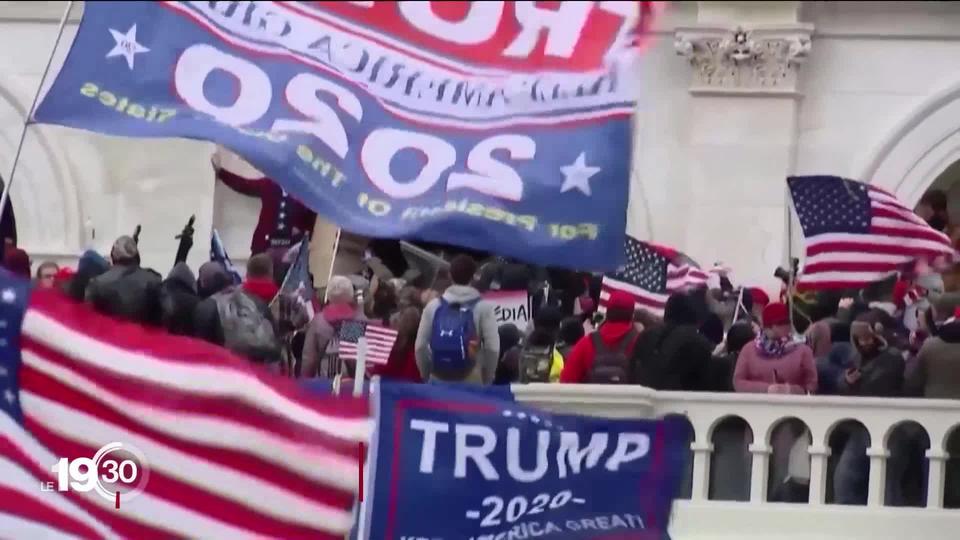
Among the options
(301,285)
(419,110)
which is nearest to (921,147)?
(301,285)

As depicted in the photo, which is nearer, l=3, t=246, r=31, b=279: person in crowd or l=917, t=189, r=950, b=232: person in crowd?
l=3, t=246, r=31, b=279: person in crowd

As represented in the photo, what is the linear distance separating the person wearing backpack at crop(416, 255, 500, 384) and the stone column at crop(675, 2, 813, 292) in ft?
22.9

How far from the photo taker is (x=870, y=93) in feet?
84.1

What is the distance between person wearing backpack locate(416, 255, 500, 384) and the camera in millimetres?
18375

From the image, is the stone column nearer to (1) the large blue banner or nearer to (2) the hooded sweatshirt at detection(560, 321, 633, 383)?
(2) the hooded sweatshirt at detection(560, 321, 633, 383)

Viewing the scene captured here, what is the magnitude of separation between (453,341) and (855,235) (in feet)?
10.8

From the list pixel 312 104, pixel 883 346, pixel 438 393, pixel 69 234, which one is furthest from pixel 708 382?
pixel 69 234

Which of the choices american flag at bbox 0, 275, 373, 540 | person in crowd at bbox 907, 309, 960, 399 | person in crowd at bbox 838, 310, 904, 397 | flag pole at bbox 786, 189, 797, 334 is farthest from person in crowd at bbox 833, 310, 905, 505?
american flag at bbox 0, 275, 373, 540

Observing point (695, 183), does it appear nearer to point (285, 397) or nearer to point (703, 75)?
point (703, 75)

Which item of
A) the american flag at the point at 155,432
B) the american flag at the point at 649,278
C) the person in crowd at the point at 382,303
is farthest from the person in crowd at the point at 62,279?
the american flag at the point at 155,432

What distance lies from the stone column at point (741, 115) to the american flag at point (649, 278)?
3.42 meters

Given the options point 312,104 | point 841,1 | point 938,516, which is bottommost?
point 938,516

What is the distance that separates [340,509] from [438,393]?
0.87 m

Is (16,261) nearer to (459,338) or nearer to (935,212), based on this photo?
(459,338)
